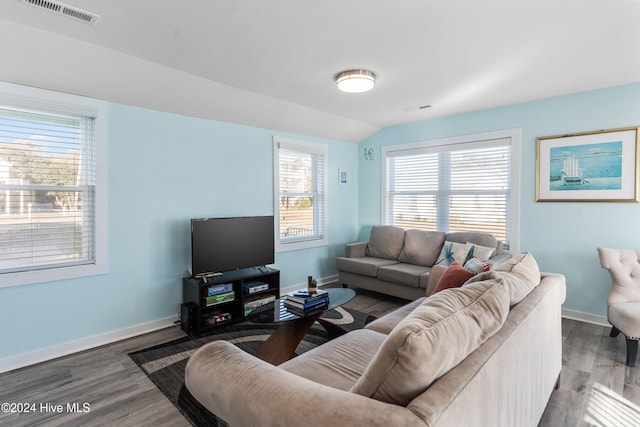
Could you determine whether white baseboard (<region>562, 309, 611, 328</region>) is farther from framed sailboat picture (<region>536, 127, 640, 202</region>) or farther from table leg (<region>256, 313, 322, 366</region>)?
table leg (<region>256, 313, 322, 366</region>)

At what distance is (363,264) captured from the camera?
4.32m

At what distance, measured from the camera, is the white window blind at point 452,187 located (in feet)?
13.5

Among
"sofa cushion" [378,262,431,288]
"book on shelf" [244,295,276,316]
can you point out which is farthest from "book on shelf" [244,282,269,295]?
"sofa cushion" [378,262,431,288]

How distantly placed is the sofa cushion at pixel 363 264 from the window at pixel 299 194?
0.54m

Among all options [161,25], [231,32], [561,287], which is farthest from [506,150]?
[161,25]

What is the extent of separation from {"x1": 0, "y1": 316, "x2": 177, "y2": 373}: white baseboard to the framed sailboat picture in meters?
4.36

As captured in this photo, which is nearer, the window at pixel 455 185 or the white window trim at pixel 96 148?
the white window trim at pixel 96 148

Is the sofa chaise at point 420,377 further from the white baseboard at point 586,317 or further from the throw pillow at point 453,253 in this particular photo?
the white baseboard at point 586,317

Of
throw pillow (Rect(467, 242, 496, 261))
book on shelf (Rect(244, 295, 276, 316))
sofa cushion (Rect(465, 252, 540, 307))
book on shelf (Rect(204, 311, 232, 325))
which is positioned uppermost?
sofa cushion (Rect(465, 252, 540, 307))

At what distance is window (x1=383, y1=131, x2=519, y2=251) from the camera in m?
4.06

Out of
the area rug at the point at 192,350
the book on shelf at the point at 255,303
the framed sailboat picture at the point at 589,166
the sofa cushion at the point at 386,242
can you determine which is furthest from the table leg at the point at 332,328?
the framed sailboat picture at the point at 589,166

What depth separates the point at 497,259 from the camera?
365 cm

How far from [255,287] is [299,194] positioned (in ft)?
5.18

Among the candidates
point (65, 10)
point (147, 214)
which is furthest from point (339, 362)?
point (65, 10)
